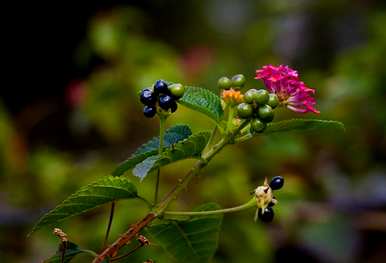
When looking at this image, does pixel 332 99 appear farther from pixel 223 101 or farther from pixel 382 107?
pixel 223 101

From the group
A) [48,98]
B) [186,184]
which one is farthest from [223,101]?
[48,98]

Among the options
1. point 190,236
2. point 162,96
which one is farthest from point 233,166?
point 162,96

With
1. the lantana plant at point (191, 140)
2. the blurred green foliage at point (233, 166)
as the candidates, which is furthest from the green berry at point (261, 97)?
the blurred green foliage at point (233, 166)

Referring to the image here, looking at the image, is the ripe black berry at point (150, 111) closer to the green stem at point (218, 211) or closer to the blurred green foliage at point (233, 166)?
the green stem at point (218, 211)

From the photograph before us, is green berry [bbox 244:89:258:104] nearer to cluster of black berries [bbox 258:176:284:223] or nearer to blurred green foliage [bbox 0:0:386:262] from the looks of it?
cluster of black berries [bbox 258:176:284:223]

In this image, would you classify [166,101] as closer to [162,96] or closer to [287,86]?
[162,96]

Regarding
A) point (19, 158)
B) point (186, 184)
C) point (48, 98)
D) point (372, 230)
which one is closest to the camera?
point (186, 184)
